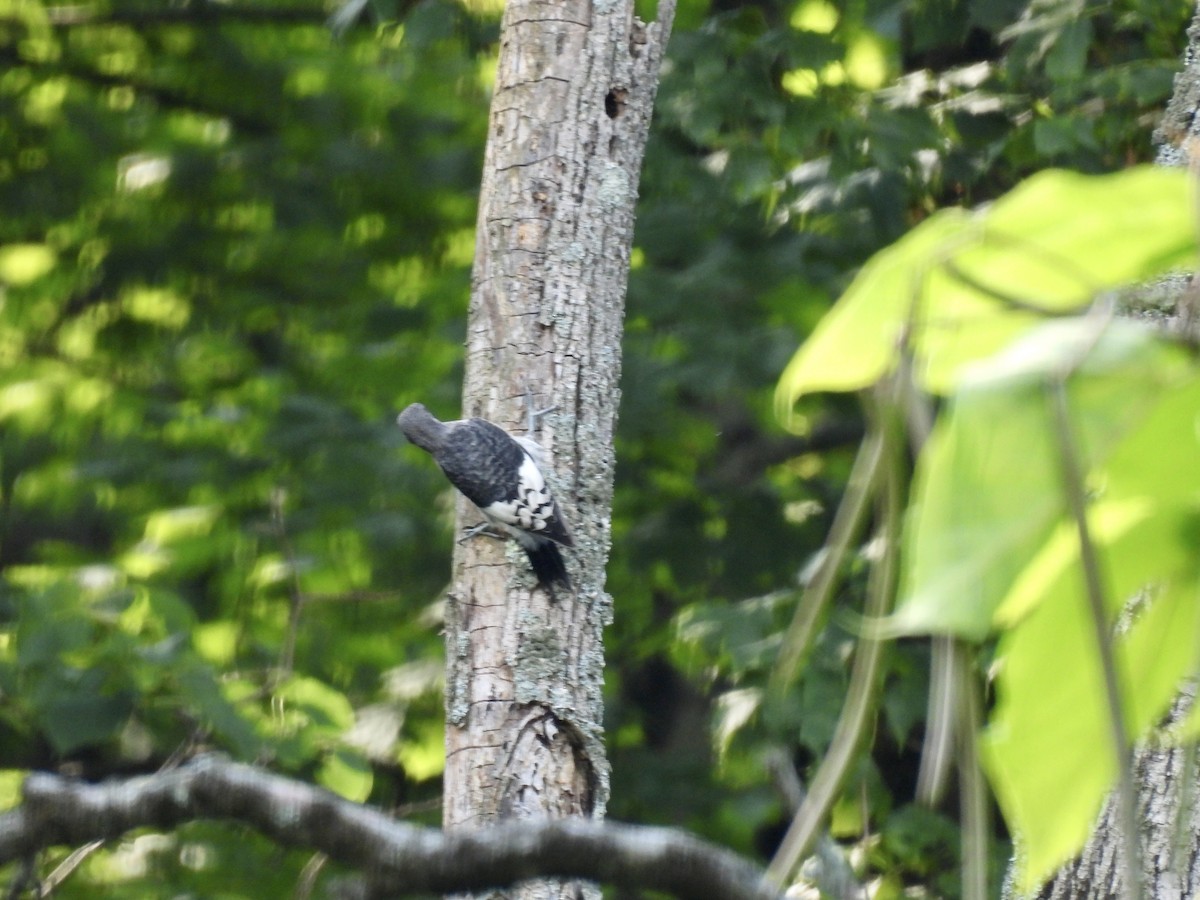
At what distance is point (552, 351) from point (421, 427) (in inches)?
65.6

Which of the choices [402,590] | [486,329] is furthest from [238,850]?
[486,329]

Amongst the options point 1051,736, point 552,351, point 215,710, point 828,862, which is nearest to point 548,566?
point 552,351

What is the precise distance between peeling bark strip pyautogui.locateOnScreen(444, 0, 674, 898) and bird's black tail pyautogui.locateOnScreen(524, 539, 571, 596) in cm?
2

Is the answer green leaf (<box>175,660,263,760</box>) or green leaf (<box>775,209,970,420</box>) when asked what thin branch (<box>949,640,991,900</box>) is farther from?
green leaf (<box>175,660,263,760</box>)

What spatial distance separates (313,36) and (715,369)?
252cm

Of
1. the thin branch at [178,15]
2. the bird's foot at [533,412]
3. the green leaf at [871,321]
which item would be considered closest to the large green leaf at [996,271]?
the green leaf at [871,321]

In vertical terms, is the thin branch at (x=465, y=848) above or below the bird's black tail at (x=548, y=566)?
below

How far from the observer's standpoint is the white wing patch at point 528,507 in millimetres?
2604

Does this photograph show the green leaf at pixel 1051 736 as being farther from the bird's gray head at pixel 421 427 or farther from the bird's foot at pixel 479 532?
the bird's gray head at pixel 421 427

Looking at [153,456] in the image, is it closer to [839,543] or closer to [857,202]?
[857,202]

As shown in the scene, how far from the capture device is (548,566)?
8.38 ft

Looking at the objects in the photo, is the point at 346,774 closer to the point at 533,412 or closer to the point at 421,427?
the point at 421,427

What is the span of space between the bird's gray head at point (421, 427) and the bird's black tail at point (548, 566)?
4.54 ft

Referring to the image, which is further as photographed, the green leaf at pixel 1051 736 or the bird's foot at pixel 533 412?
the bird's foot at pixel 533 412
